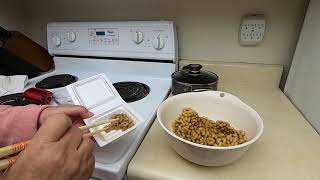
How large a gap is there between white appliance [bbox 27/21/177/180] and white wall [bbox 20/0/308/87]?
10 cm

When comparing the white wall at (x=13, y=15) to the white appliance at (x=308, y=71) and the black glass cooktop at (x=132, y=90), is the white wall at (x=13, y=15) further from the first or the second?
the white appliance at (x=308, y=71)

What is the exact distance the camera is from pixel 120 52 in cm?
99

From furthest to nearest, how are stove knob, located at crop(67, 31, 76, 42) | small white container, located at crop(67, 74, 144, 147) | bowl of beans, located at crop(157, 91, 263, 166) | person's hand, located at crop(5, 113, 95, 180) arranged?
stove knob, located at crop(67, 31, 76, 42) → small white container, located at crop(67, 74, 144, 147) → bowl of beans, located at crop(157, 91, 263, 166) → person's hand, located at crop(5, 113, 95, 180)

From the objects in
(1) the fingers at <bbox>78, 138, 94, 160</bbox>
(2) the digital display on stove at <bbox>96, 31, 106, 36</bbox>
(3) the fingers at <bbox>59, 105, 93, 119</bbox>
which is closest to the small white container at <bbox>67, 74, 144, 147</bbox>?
(3) the fingers at <bbox>59, 105, 93, 119</bbox>

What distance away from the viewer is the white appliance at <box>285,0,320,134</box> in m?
0.66

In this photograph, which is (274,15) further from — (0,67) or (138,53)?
(0,67)

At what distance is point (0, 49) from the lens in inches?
37.7

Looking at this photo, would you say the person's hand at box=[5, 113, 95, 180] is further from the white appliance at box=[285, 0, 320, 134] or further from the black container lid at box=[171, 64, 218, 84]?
the white appliance at box=[285, 0, 320, 134]

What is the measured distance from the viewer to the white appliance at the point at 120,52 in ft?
2.97

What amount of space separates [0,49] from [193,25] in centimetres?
84

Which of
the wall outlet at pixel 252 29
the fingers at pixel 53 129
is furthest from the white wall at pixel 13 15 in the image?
the wall outlet at pixel 252 29

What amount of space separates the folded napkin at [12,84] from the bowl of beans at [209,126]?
26.1 inches

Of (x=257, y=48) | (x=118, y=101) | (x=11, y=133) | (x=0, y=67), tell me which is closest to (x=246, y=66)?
(x=257, y=48)

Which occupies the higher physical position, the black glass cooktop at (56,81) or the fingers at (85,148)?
the fingers at (85,148)
